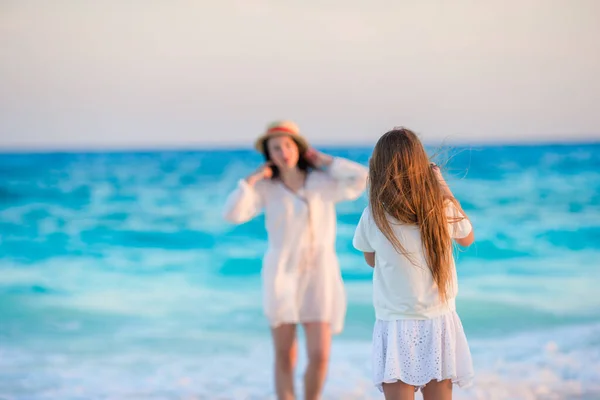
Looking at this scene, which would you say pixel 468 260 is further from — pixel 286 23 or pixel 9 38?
pixel 9 38

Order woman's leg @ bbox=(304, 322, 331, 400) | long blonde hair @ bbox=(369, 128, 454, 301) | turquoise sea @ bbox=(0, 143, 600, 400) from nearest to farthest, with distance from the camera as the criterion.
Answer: long blonde hair @ bbox=(369, 128, 454, 301)
woman's leg @ bbox=(304, 322, 331, 400)
turquoise sea @ bbox=(0, 143, 600, 400)

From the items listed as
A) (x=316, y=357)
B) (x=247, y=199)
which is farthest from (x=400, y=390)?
(x=247, y=199)

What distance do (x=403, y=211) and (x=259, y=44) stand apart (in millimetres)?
5480

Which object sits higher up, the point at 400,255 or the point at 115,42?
the point at 115,42

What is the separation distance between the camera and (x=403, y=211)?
2.03 meters

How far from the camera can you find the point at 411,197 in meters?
2.01

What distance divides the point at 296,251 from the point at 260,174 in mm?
327

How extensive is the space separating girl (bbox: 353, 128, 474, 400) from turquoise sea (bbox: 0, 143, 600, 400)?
37 centimetres

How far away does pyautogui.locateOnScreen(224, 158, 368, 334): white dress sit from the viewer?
9.86 feet

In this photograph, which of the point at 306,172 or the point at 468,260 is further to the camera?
the point at 468,260

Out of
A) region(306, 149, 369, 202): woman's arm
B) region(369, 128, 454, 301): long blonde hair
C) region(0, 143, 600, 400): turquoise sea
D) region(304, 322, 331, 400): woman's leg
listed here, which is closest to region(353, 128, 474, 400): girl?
region(369, 128, 454, 301): long blonde hair

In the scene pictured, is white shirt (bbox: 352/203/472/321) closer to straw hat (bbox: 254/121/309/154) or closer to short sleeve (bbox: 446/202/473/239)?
short sleeve (bbox: 446/202/473/239)

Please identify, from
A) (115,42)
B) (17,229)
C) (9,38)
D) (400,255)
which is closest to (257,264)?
(115,42)

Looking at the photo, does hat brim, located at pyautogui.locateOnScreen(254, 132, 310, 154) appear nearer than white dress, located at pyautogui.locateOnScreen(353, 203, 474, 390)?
No
